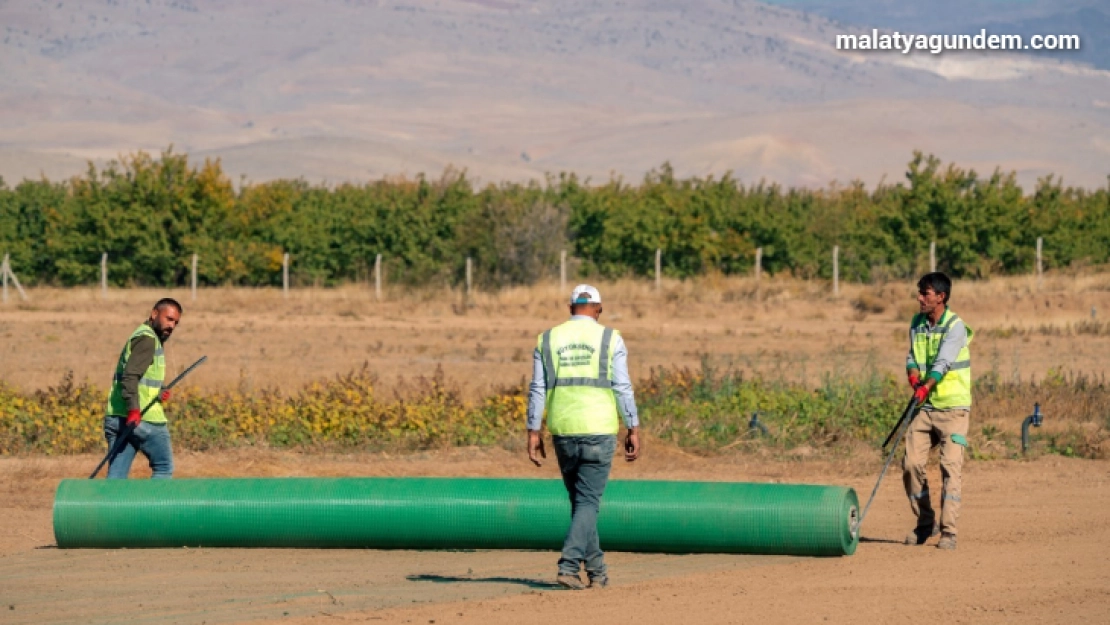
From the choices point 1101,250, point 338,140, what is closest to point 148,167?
point 1101,250

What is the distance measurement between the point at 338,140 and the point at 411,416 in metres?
150

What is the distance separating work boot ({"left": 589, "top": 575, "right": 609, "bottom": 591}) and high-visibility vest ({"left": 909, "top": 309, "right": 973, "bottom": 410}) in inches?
116

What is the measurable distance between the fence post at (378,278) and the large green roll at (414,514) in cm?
3413

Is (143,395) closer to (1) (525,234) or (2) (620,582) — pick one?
(2) (620,582)

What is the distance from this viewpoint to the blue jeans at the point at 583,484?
991cm

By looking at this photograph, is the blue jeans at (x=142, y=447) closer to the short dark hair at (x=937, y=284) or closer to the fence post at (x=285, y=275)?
the short dark hair at (x=937, y=284)

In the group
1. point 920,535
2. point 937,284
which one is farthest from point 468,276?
point 937,284

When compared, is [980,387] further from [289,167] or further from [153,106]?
[153,106]

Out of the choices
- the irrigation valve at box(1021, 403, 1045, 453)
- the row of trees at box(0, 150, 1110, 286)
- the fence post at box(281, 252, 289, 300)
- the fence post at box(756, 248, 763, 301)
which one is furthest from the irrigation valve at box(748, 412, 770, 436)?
the row of trees at box(0, 150, 1110, 286)

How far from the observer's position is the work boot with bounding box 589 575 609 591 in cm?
1031

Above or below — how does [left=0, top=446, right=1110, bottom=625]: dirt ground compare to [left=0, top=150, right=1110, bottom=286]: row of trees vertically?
below

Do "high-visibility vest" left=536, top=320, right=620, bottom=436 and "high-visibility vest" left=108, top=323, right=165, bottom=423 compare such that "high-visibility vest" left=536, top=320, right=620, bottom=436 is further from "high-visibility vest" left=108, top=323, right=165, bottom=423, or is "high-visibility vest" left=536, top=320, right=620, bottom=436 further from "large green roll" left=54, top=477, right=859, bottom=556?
"high-visibility vest" left=108, top=323, right=165, bottom=423

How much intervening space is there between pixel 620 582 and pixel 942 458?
2.68 meters

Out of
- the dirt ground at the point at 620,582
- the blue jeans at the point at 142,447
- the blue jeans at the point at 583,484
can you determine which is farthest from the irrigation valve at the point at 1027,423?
the blue jeans at the point at 142,447
